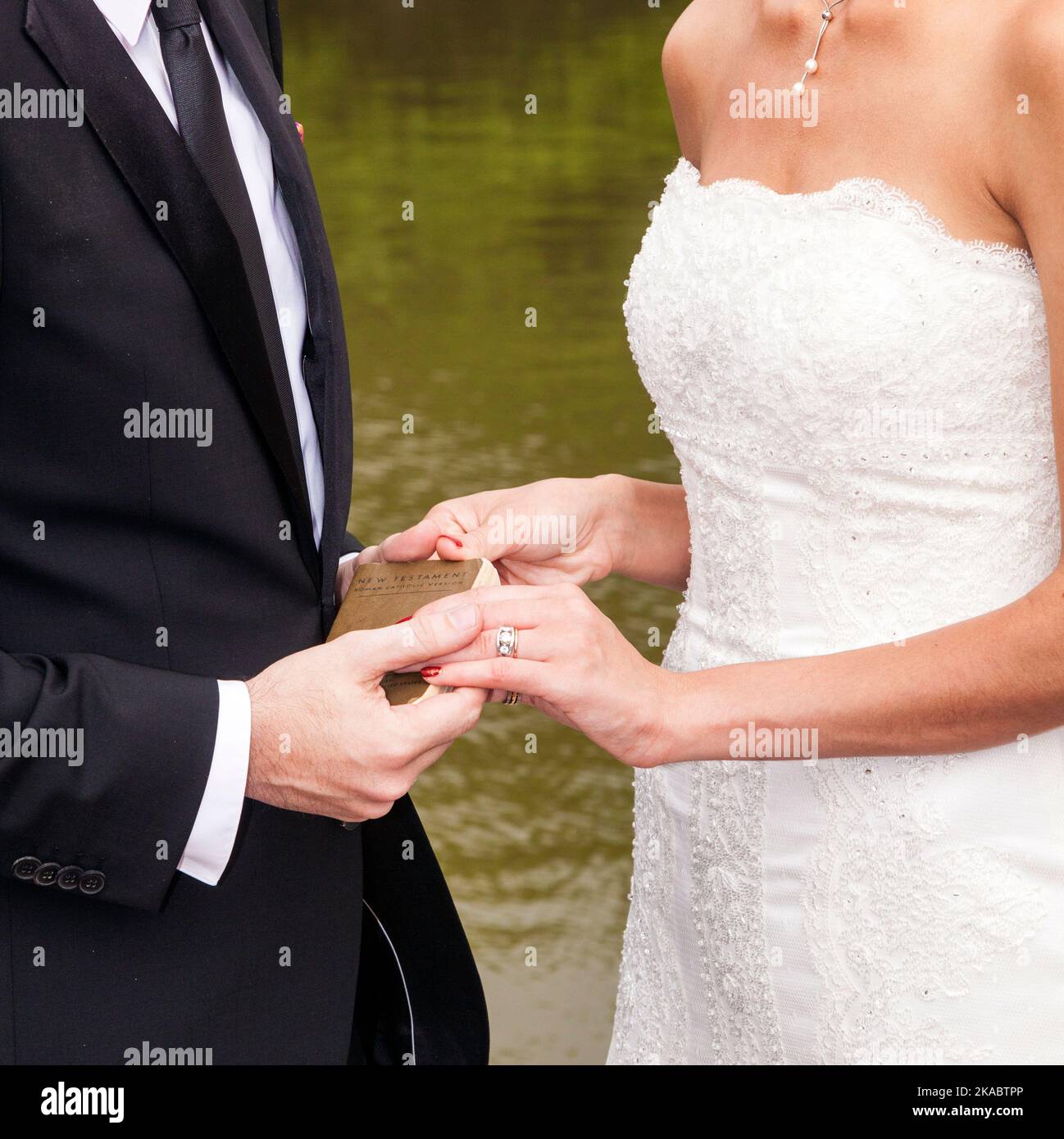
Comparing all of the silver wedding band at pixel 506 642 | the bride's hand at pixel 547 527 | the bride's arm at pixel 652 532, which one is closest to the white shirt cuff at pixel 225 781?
the silver wedding band at pixel 506 642

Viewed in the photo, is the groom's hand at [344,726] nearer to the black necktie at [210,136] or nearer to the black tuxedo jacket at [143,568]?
the black tuxedo jacket at [143,568]

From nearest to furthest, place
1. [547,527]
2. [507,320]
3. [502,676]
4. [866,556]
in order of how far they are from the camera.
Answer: [502,676] < [866,556] < [547,527] < [507,320]

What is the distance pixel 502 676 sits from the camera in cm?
123

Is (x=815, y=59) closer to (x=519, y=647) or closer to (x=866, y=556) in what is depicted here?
(x=866, y=556)

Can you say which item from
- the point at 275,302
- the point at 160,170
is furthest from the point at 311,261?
the point at 160,170

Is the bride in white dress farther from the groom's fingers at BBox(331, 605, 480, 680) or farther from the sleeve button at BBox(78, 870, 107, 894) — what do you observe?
the sleeve button at BBox(78, 870, 107, 894)

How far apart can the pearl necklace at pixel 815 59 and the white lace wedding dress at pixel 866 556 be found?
4.0 inches

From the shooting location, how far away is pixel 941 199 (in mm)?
1270

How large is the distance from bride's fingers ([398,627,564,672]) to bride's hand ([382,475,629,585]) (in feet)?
0.89

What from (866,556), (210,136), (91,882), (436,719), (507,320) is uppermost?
(507,320)

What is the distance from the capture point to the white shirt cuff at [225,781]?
Result: 114 centimetres

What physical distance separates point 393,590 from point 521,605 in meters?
0.14

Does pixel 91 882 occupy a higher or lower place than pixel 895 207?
lower

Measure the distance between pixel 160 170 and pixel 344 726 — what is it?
46 centimetres
